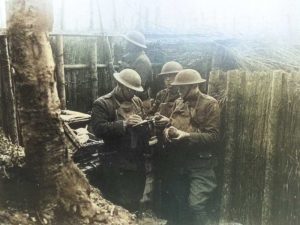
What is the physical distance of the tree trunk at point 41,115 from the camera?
2.62 meters

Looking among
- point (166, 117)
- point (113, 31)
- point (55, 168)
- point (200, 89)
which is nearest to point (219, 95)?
point (200, 89)

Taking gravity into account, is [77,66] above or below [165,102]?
above

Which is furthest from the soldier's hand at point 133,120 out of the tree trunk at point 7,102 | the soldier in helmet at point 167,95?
the tree trunk at point 7,102

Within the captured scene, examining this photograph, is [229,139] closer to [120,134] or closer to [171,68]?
[171,68]

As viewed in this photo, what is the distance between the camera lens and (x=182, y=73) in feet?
9.31

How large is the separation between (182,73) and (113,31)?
0.49 meters

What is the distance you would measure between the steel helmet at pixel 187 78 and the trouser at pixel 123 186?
0.63m

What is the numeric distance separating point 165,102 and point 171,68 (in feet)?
0.68

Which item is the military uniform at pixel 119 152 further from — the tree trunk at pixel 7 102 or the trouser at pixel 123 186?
the tree trunk at pixel 7 102

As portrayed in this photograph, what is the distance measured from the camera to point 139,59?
9.52 ft

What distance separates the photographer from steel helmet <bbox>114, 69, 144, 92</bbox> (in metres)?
2.86

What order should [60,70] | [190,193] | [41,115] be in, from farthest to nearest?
[190,193] < [60,70] < [41,115]

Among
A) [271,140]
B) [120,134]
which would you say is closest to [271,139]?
[271,140]

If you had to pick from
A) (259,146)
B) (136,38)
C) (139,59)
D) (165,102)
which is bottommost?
(259,146)
